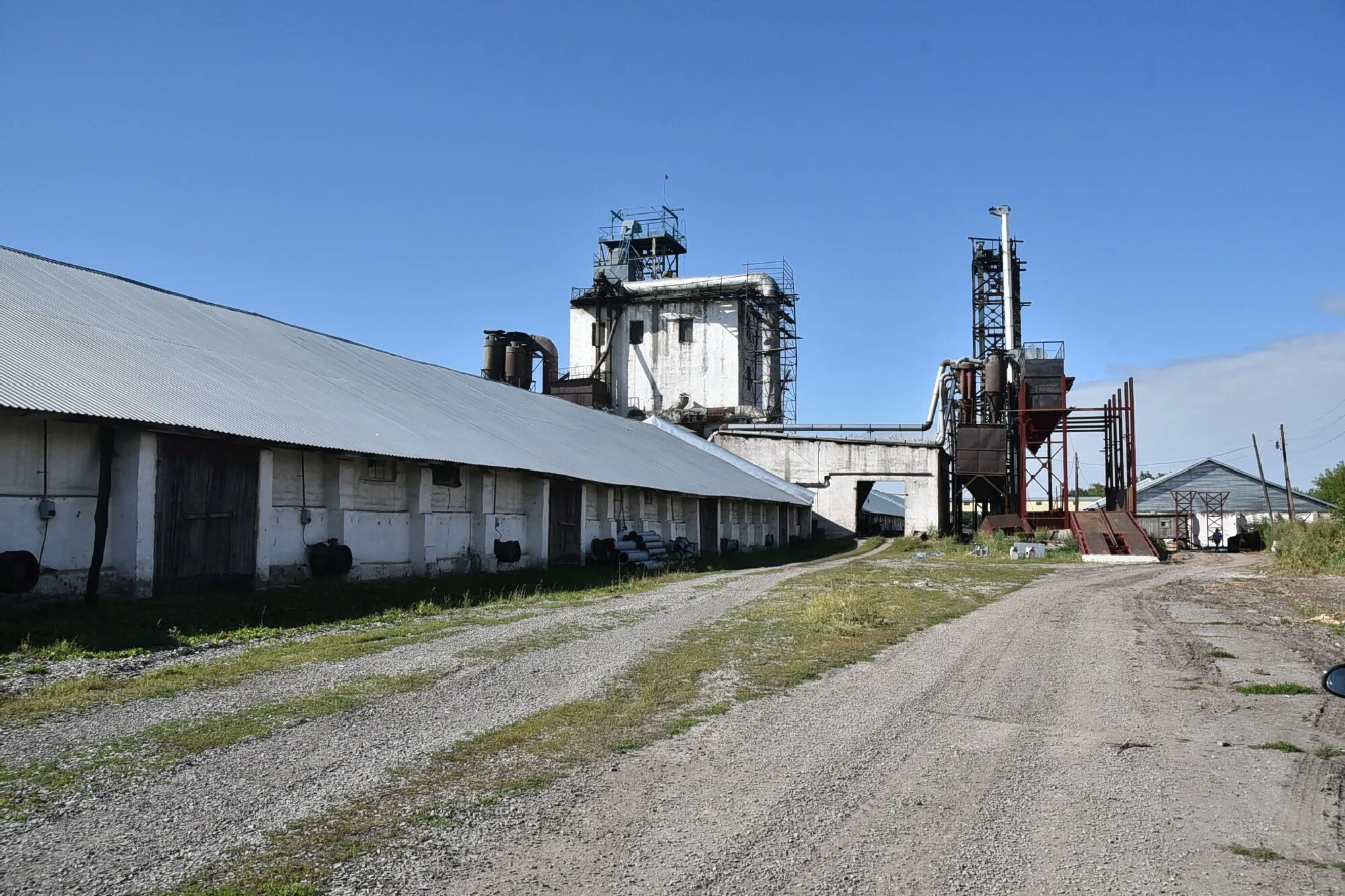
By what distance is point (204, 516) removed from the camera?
14.8 meters

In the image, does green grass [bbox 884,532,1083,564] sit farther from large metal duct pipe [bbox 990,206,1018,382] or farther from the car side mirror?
the car side mirror

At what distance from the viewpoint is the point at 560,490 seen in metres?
24.9

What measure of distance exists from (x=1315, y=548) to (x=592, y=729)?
2699 cm

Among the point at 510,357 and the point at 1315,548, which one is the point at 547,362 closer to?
the point at 510,357

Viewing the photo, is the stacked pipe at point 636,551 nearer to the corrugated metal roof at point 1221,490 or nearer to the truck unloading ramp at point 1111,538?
the truck unloading ramp at point 1111,538

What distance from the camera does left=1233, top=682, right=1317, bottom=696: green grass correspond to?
902 cm

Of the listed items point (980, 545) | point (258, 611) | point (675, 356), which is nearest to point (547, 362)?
point (675, 356)

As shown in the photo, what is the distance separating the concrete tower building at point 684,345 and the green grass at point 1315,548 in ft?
108

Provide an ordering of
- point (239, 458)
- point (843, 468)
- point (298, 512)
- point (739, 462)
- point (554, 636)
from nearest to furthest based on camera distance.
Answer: point (554, 636)
point (239, 458)
point (298, 512)
point (739, 462)
point (843, 468)

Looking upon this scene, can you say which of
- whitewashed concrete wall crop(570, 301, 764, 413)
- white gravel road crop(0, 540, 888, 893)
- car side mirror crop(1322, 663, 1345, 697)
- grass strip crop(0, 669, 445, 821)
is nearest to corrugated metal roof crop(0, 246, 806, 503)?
white gravel road crop(0, 540, 888, 893)

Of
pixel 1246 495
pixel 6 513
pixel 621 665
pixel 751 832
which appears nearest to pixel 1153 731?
pixel 751 832

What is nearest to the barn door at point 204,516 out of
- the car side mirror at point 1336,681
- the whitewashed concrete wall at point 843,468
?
the car side mirror at point 1336,681

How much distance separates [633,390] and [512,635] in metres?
48.7

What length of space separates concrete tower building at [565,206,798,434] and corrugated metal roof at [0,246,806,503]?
90.7 feet
